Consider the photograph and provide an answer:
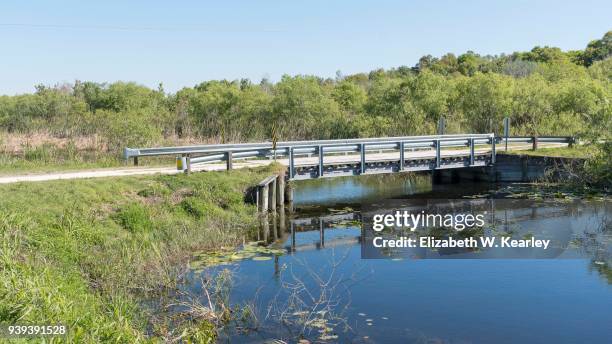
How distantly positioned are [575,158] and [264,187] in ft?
47.5

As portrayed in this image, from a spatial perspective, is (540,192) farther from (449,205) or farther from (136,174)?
(136,174)

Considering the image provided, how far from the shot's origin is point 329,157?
25.2 metres

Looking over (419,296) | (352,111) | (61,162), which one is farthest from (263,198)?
(352,111)

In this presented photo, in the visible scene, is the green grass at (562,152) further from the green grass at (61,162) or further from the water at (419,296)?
the green grass at (61,162)

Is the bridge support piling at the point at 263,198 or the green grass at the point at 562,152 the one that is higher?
the green grass at the point at 562,152

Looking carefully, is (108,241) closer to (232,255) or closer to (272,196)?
(232,255)

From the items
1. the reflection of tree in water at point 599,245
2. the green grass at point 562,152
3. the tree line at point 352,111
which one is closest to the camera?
the reflection of tree in water at point 599,245

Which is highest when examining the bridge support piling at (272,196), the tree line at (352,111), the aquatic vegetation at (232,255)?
the tree line at (352,111)

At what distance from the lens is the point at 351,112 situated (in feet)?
152

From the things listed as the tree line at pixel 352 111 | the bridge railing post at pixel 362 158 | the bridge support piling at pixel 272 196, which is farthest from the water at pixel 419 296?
the tree line at pixel 352 111

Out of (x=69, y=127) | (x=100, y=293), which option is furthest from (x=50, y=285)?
(x=69, y=127)

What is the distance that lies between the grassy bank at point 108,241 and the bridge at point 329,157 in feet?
4.35

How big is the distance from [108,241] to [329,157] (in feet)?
43.2

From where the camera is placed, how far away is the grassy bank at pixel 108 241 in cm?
820
